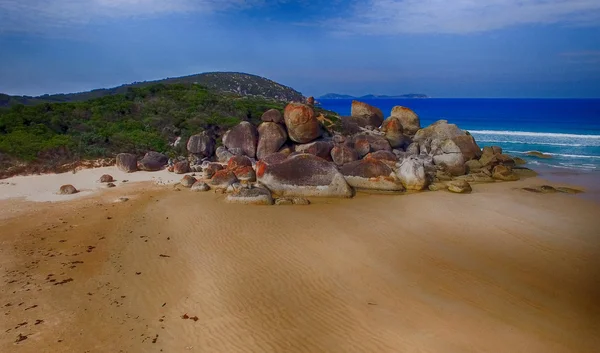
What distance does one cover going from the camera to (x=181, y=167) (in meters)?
23.8

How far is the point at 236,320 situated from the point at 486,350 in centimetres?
546

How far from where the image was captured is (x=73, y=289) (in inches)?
412

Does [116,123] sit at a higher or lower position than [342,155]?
higher

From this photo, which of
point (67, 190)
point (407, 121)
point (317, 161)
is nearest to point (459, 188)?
point (317, 161)

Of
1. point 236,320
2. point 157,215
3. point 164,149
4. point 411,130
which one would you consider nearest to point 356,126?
point 411,130

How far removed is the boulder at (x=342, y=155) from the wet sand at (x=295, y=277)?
6.81 meters

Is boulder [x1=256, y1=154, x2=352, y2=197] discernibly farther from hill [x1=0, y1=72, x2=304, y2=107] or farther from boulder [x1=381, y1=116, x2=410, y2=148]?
hill [x1=0, y1=72, x2=304, y2=107]

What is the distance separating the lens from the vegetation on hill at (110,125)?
79.5ft

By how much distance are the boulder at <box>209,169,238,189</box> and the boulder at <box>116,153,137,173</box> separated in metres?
5.67

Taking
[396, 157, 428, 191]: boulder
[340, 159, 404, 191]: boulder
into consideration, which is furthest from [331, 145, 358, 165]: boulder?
[396, 157, 428, 191]: boulder

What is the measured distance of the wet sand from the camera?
8719 millimetres

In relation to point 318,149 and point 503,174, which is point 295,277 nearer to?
point 318,149

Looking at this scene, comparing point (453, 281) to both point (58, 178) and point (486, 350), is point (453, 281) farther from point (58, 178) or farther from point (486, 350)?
point (58, 178)

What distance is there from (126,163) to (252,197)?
9.69m
